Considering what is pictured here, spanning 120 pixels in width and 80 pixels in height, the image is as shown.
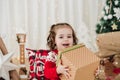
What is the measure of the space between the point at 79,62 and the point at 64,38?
1.67ft

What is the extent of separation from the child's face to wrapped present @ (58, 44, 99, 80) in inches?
14.3

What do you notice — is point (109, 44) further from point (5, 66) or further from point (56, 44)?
point (5, 66)

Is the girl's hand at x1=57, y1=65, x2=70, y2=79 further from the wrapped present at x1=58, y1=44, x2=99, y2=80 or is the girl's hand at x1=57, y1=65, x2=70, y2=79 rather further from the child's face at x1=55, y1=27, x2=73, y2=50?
the child's face at x1=55, y1=27, x2=73, y2=50

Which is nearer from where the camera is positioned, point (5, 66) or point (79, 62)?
point (79, 62)

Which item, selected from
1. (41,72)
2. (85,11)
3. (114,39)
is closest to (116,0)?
(85,11)

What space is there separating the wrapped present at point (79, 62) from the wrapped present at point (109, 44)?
0.78 feet

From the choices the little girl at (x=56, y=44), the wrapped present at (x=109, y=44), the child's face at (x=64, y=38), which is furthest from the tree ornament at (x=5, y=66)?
the wrapped present at (x=109, y=44)

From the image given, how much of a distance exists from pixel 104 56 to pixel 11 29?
1619 mm

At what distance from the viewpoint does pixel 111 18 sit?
2.87 m

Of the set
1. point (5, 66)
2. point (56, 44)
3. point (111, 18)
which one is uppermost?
point (111, 18)

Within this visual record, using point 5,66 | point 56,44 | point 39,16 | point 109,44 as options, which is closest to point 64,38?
point 56,44

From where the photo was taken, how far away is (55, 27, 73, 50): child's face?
2.29 meters

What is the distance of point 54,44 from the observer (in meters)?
2.48

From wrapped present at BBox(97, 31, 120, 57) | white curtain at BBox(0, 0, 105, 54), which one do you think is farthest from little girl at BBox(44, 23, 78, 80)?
white curtain at BBox(0, 0, 105, 54)
